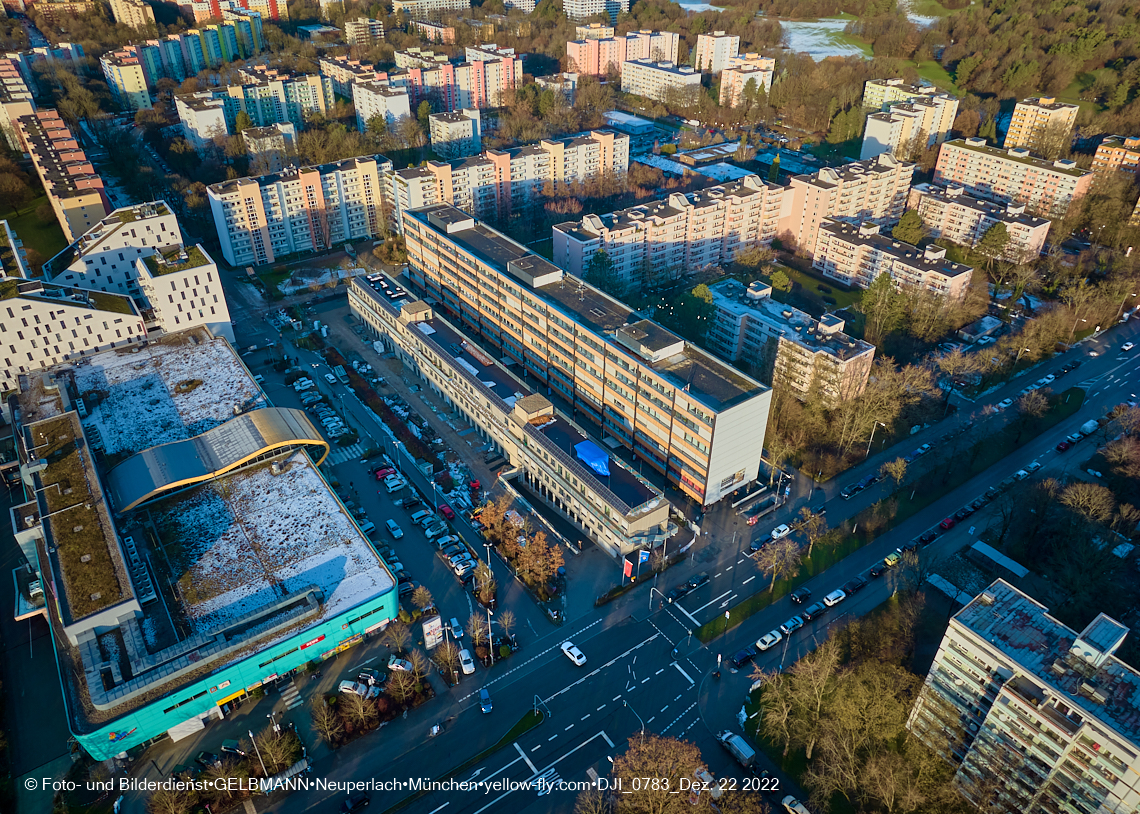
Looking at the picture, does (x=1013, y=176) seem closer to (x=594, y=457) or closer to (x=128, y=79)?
(x=594, y=457)

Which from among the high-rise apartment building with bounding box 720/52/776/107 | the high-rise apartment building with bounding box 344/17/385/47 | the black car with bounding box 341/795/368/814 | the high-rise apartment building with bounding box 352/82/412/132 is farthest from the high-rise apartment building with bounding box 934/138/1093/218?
the high-rise apartment building with bounding box 344/17/385/47

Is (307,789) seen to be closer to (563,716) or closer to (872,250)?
(563,716)

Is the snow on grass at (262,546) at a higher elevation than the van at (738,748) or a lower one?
higher

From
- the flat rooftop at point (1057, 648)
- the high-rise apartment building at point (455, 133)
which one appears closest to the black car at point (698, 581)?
the flat rooftop at point (1057, 648)

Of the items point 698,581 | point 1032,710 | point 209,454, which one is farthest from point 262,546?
point 1032,710

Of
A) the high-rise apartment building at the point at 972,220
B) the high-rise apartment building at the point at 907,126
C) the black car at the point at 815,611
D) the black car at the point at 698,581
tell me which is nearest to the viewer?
the black car at the point at 815,611

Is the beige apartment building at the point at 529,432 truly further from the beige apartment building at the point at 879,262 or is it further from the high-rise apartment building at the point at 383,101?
the high-rise apartment building at the point at 383,101
